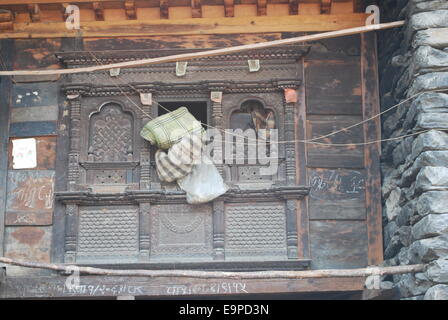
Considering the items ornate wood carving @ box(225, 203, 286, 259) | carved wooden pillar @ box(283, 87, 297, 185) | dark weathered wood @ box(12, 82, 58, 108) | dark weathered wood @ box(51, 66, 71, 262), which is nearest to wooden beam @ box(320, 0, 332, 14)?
carved wooden pillar @ box(283, 87, 297, 185)

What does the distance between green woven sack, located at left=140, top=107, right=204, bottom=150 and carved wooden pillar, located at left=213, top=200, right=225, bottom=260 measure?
78 centimetres

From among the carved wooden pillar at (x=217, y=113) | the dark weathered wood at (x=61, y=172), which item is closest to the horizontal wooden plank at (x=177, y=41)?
the dark weathered wood at (x=61, y=172)

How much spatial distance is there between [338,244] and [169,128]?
210 centimetres

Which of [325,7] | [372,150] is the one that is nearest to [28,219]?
[372,150]

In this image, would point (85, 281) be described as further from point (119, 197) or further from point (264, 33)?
point (264, 33)

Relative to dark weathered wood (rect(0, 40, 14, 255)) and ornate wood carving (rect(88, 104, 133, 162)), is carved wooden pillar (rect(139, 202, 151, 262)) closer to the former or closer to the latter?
ornate wood carving (rect(88, 104, 133, 162))

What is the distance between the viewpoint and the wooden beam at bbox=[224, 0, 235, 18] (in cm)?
876

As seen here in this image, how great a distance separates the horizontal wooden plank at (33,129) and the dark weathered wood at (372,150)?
10.9ft

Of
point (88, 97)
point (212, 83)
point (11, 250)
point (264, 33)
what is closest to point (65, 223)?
point (11, 250)

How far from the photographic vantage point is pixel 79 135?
8.66m

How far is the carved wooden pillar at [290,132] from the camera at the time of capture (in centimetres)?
852

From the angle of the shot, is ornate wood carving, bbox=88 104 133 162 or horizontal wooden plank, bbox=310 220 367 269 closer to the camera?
horizontal wooden plank, bbox=310 220 367 269

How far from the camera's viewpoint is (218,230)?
834cm

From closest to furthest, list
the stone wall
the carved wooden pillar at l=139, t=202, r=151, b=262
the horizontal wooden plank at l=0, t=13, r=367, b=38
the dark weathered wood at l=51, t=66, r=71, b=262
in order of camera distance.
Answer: the stone wall → the carved wooden pillar at l=139, t=202, r=151, b=262 → the dark weathered wood at l=51, t=66, r=71, b=262 → the horizontal wooden plank at l=0, t=13, r=367, b=38
